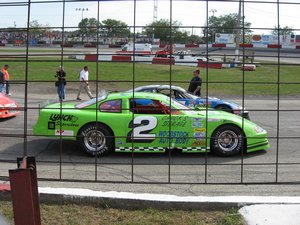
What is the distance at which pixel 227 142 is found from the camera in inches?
341

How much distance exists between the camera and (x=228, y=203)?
464 cm

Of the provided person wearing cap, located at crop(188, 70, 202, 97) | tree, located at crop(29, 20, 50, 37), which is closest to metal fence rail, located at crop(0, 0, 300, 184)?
tree, located at crop(29, 20, 50, 37)

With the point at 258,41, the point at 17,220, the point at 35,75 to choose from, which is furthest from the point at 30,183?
the point at 35,75

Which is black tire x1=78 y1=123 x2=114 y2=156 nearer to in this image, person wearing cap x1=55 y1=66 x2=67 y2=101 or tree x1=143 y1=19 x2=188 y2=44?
person wearing cap x1=55 y1=66 x2=67 y2=101

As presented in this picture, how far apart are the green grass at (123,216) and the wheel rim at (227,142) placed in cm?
408

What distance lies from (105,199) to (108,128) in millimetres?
3874

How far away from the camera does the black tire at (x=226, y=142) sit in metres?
8.59

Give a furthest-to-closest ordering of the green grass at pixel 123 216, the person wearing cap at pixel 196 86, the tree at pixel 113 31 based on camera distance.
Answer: the person wearing cap at pixel 196 86
the tree at pixel 113 31
the green grass at pixel 123 216

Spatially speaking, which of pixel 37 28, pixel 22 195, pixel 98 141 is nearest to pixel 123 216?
pixel 22 195

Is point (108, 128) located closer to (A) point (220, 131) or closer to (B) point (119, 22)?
(A) point (220, 131)

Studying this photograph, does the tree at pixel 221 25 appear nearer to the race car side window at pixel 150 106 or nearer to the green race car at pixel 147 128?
the green race car at pixel 147 128

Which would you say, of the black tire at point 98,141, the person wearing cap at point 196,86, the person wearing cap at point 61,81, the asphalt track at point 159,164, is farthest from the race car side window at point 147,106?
the person wearing cap at point 196,86

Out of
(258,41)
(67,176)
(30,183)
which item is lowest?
(67,176)

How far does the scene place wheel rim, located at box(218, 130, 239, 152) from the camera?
862 cm
